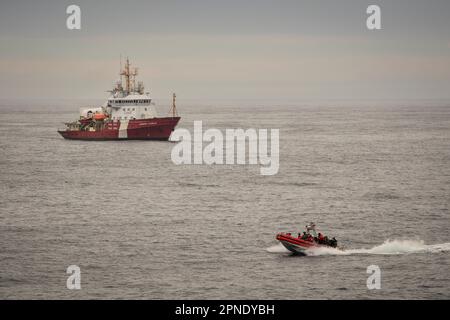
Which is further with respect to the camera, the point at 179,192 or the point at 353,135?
the point at 353,135

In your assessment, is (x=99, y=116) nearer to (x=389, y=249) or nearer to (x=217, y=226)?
(x=217, y=226)

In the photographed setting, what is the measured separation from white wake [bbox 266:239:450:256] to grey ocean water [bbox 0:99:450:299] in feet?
0.29

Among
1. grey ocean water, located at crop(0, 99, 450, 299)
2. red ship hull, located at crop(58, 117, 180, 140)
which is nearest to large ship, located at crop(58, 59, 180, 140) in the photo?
red ship hull, located at crop(58, 117, 180, 140)

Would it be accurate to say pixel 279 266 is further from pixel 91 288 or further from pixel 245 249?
pixel 91 288

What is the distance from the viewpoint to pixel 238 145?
130 meters

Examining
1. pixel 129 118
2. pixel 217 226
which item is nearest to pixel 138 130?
pixel 129 118

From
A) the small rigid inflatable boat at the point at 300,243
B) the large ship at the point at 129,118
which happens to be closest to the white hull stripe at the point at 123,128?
the large ship at the point at 129,118

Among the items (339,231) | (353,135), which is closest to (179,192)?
(339,231)

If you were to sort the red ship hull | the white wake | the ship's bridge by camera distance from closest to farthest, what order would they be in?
the white wake < the ship's bridge < the red ship hull

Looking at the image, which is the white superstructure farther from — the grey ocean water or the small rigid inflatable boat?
the small rigid inflatable boat

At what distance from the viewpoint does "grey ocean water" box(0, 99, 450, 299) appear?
42000 mm

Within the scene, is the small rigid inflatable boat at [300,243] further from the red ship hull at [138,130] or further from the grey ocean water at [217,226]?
the red ship hull at [138,130]

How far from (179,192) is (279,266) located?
30735 mm
